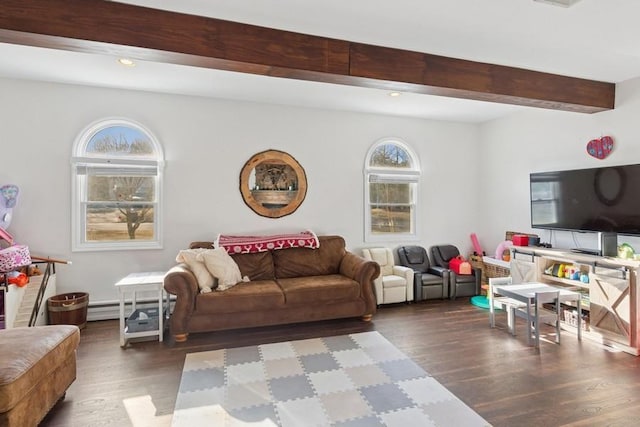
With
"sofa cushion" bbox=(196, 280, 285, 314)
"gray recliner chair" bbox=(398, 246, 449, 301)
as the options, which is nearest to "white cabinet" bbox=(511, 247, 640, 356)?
"gray recliner chair" bbox=(398, 246, 449, 301)

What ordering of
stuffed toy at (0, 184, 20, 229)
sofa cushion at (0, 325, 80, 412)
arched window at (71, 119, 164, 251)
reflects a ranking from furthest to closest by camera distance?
arched window at (71, 119, 164, 251)
stuffed toy at (0, 184, 20, 229)
sofa cushion at (0, 325, 80, 412)

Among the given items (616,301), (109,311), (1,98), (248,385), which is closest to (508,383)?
(616,301)

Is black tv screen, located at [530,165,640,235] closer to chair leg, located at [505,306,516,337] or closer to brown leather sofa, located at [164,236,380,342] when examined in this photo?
chair leg, located at [505,306,516,337]

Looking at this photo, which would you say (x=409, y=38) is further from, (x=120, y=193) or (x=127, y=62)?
(x=120, y=193)

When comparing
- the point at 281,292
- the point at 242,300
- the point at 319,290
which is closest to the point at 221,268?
the point at 242,300

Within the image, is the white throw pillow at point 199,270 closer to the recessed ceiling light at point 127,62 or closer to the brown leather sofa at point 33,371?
the brown leather sofa at point 33,371

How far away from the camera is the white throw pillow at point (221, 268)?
3.61m

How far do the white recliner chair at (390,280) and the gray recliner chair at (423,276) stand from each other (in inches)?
5.0

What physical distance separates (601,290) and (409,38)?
3056mm

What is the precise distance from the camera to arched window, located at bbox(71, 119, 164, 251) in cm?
390

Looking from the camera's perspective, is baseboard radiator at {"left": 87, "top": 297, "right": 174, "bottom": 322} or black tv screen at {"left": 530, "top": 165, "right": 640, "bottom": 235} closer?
black tv screen at {"left": 530, "top": 165, "right": 640, "bottom": 235}

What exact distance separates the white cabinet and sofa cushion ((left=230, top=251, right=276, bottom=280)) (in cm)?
316

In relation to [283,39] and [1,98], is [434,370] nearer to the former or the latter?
[283,39]

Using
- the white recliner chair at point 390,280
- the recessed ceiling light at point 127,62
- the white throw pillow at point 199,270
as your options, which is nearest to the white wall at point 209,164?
the white recliner chair at point 390,280
